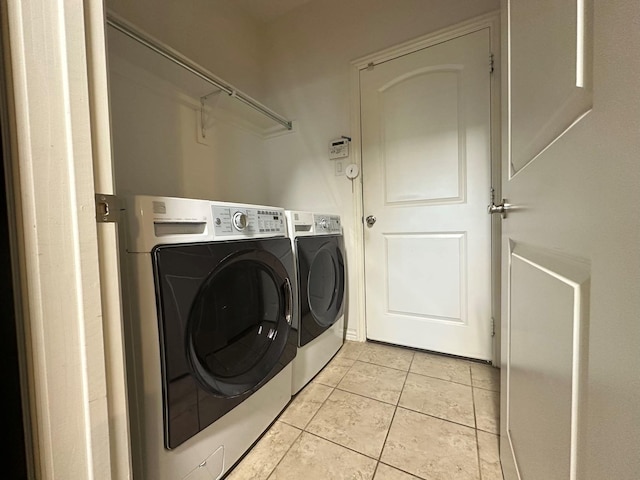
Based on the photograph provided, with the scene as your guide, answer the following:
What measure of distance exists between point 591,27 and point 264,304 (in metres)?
1.03

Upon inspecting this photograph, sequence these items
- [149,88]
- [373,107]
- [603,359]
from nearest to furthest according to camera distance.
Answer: [603,359] < [149,88] < [373,107]

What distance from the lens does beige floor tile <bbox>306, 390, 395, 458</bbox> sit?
960 millimetres

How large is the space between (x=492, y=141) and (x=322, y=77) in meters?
1.28

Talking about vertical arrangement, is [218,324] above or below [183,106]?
below

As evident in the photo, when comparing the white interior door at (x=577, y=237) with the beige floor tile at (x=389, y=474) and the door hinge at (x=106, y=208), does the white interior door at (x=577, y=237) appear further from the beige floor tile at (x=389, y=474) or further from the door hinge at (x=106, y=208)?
the door hinge at (x=106, y=208)

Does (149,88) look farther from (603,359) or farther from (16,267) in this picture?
(603,359)

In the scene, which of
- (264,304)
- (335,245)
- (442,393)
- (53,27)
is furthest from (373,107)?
(442,393)

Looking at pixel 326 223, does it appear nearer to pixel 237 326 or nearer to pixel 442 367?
pixel 237 326

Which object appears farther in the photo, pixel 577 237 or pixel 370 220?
pixel 370 220

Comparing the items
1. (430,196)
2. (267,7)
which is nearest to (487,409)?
(430,196)

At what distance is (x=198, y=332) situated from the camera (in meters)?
0.74

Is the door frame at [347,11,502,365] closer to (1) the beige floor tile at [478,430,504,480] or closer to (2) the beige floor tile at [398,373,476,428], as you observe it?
(2) the beige floor tile at [398,373,476,428]

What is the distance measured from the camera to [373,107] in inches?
67.7

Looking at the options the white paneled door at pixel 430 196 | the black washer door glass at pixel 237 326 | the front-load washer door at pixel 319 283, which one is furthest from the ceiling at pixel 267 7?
the black washer door glass at pixel 237 326
